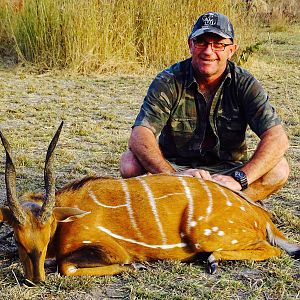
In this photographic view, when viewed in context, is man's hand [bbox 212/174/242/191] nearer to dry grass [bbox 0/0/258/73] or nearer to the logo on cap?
the logo on cap

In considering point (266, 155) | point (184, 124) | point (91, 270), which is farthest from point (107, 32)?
point (91, 270)

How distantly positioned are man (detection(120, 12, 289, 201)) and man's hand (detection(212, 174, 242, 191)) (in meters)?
0.03

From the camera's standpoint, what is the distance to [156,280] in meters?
3.40

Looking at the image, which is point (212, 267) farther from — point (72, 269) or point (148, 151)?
point (148, 151)

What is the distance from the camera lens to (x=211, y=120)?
451 centimetres

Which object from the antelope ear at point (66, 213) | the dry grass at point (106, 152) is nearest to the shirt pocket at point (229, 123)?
the dry grass at point (106, 152)

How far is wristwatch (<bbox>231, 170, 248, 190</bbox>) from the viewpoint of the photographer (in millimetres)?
4137

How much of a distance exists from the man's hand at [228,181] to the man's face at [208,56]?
30.7 inches

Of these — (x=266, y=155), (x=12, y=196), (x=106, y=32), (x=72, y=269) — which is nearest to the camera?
(x=12, y=196)

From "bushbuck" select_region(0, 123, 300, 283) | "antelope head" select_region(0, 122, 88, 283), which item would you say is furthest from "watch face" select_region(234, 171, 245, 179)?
"antelope head" select_region(0, 122, 88, 283)

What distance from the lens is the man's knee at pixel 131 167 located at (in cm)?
450

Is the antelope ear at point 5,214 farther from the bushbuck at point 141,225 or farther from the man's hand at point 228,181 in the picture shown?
the man's hand at point 228,181

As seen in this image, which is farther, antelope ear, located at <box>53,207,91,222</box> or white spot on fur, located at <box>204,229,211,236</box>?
white spot on fur, located at <box>204,229,211,236</box>

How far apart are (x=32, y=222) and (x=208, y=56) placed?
1.89 meters
